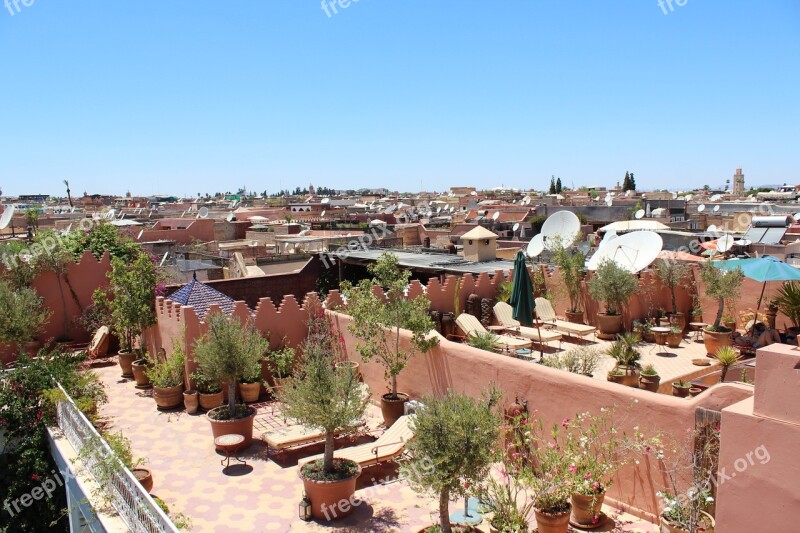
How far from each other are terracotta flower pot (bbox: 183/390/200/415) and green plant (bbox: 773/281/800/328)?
538 inches

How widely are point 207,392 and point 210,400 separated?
22cm

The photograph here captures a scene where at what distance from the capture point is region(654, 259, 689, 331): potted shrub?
55.3ft

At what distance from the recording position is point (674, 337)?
15422mm

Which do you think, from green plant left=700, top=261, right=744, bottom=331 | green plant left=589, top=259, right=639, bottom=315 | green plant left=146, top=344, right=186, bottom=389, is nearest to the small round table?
green plant left=146, top=344, right=186, bottom=389

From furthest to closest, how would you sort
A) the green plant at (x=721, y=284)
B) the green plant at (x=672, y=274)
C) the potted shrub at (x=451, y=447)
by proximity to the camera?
the green plant at (x=672, y=274) < the green plant at (x=721, y=284) < the potted shrub at (x=451, y=447)

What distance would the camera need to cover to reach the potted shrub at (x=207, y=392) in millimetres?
12617

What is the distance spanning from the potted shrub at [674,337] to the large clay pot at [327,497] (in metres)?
10.4

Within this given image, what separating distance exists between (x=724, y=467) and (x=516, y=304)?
26.9 ft

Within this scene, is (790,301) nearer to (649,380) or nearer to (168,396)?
(649,380)

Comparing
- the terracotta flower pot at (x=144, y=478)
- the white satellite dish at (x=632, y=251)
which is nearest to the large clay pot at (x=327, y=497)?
the terracotta flower pot at (x=144, y=478)

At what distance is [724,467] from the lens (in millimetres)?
6121

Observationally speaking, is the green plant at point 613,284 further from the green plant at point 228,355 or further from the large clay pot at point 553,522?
the large clay pot at point 553,522

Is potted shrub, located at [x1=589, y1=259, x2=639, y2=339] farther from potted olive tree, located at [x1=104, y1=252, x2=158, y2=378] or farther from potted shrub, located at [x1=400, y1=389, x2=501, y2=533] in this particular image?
potted olive tree, located at [x1=104, y1=252, x2=158, y2=378]

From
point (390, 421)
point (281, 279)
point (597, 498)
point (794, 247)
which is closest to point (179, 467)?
point (390, 421)
